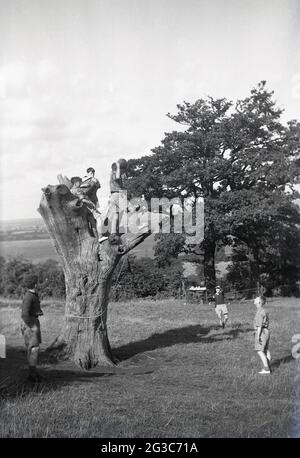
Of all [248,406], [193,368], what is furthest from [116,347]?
[248,406]

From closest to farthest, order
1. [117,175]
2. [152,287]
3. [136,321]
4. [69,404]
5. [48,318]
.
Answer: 1. [69,404]
2. [117,175]
3. [136,321]
4. [48,318]
5. [152,287]

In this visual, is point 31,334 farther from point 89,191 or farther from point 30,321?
point 89,191

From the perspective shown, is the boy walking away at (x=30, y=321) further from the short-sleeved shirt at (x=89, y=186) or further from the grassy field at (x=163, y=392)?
the short-sleeved shirt at (x=89, y=186)

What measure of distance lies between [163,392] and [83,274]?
4271mm

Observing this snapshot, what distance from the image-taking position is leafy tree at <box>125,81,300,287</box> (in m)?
35.0

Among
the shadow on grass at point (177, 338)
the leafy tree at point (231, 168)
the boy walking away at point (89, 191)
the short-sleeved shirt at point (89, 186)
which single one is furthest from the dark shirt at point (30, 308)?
the leafy tree at point (231, 168)

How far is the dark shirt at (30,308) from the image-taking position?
10.5 metres

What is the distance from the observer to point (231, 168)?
3631 centimetres

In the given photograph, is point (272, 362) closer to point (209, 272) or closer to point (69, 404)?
point (69, 404)

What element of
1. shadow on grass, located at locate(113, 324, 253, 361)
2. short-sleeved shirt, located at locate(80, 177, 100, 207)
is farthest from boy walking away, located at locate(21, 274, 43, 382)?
short-sleeved shirt, located at locate(80, 177, 100, 207)

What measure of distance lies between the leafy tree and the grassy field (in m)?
17.8

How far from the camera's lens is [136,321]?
2180 cm

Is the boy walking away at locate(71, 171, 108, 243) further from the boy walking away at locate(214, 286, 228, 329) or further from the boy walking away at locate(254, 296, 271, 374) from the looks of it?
the boy walking away at locate(214, 286, 228, 329)
